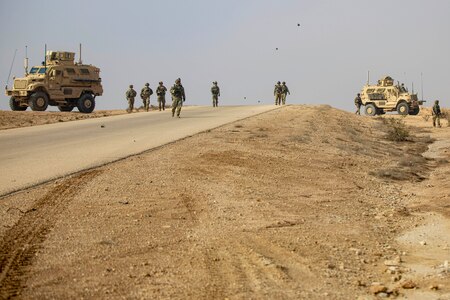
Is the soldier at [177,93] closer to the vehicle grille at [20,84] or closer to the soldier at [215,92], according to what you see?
the vehicle grille at [20,84]

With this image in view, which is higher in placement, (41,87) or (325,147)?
(41,87)

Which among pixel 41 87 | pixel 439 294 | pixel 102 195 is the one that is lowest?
pixel 439 294

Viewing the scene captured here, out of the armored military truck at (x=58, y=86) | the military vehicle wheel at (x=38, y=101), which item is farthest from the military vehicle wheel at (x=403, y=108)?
the military vehicle wheel at (x=38, y=101)

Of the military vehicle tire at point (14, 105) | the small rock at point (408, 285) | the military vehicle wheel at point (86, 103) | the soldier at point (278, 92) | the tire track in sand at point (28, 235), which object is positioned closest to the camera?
the tire track in sand at point (28, 235)

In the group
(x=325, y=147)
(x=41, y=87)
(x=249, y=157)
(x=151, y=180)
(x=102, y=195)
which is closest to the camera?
(x=102, y=195)

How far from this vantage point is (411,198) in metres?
13.0

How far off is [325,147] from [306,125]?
5.08m

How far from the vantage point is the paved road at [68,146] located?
1127cm

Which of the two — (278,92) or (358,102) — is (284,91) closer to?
(278,92)

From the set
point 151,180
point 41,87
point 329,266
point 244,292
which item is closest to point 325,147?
point 151,180

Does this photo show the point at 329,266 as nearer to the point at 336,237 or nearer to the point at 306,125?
the point at 336,237

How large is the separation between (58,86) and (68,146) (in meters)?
18.7

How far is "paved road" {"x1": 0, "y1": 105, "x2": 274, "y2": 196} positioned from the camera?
1127 cm

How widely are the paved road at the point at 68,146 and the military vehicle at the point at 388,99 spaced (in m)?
28.2
